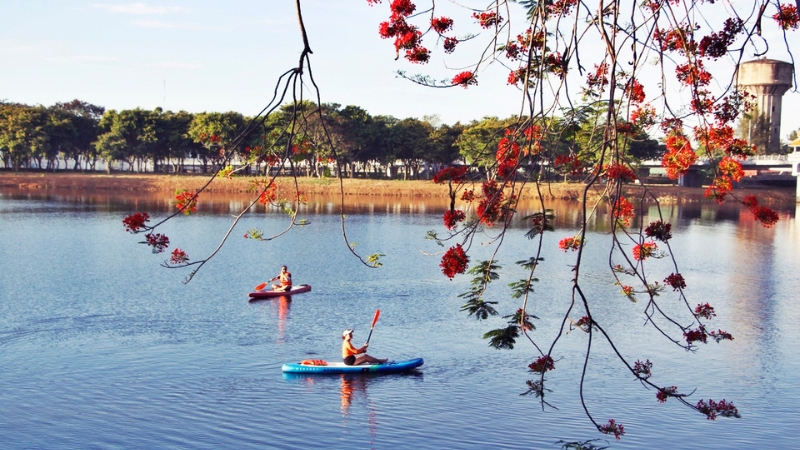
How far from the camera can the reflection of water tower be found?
104625mm

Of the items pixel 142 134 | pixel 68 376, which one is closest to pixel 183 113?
pixel 142 134

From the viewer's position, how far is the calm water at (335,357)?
14750 mm

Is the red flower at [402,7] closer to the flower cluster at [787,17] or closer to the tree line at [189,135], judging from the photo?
the flower cluster at [787,17]

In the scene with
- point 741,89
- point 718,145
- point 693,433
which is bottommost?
point 693,433

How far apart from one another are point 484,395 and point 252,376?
509 centimetres

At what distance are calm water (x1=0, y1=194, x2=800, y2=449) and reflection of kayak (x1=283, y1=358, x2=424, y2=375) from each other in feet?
0.68

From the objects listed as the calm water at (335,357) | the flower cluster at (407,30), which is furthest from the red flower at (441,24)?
the calm water at (335,357)

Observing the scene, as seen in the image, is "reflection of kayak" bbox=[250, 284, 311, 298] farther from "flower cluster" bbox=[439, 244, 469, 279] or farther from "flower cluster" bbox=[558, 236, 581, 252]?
"flower cluster" bbox=[439, 244, 469, 279]

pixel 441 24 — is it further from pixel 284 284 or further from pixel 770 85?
pixel 770 85

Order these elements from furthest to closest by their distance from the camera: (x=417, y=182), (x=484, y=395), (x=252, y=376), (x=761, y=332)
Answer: (x=417, y=182) < (x=761, y=332) < (x=252, y=376) < (x=484, y=395)

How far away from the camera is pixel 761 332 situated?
75.4 feet

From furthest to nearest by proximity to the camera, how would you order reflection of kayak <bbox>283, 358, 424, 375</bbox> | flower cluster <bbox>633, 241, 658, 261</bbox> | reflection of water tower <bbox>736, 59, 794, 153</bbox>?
reflection of water tower <bbox>736, 59, 794, 153</bbox> < reflection of kayak <bbox>283, 358, 424, 375</bbox> < flower cluster <bbox>633, 241, 658, 261</bbox>

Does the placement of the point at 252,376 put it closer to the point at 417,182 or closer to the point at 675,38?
the point at 675,38

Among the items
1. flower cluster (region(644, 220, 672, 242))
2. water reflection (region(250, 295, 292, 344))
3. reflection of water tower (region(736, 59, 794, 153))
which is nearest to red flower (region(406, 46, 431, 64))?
flower cluster (region(644, 220, 672, 242))
